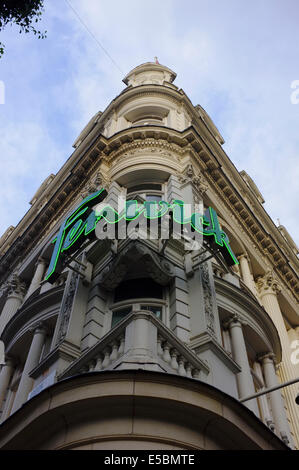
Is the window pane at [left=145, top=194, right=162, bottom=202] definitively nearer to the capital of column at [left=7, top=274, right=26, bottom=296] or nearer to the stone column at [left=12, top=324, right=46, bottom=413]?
the stone column at [left=12, top=324, right=46, bottom=413]

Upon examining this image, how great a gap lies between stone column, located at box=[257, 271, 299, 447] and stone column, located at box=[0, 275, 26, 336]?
12.6 m

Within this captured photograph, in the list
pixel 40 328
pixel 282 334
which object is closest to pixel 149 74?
pixel 282 334

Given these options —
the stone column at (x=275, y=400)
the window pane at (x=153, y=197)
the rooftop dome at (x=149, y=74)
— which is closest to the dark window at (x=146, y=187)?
the window pane at (x=153, y=197)

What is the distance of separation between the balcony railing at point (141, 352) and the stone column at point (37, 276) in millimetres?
10831

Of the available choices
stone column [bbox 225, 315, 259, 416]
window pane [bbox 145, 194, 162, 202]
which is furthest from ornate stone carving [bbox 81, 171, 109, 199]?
stone column [bbox 225, 315, 259, 416]

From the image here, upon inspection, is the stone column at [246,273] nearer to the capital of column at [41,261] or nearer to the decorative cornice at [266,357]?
the decorative cornice at [266,357]

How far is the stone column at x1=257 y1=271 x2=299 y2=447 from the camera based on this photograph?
18.9m

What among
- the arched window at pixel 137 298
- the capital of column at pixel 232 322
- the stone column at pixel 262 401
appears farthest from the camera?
the capital of column at pixel 232 322

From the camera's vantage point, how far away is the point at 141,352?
1108 cm

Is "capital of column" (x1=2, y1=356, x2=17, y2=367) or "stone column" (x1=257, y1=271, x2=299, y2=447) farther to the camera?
"stone column" (x1=257, y1=271, x2=299, y2=447)

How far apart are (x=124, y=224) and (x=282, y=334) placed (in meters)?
10.3

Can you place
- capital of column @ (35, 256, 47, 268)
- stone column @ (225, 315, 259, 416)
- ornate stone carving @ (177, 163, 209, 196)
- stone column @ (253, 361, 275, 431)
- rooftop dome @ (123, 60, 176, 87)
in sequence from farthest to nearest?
1. rooftop dome @ (123, 60, 176, 87)
2. capital of column @ (35, 256, 47, 268)
3. ornate stone carving @ (177, 163, 209, 196)
4. stone column @ (253, 361, 275, 431)
5. stone column @ (225, 315, 259, 416)

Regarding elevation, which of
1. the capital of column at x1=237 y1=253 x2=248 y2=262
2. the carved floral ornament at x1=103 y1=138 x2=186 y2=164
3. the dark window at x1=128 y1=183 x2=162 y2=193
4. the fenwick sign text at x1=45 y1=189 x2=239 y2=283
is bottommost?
the fenwick sign text at x1=45 y1=189 x2=239 y2=283

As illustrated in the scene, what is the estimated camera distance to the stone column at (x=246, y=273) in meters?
23.1
